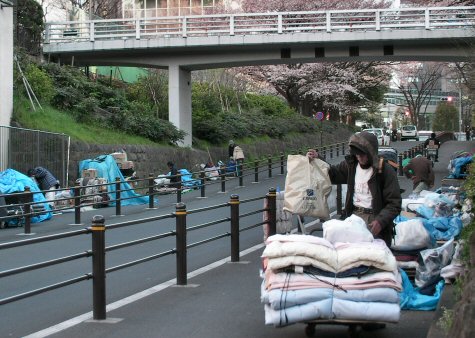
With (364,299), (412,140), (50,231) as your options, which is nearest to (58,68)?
(50,231)

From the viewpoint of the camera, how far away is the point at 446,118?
4018 inches

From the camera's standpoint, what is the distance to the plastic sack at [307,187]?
323 inches

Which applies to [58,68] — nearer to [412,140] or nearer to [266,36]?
[266,36]

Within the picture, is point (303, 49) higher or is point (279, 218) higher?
point (303, 49)

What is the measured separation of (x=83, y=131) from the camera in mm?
29734

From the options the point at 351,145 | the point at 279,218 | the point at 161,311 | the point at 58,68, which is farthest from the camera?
the point at 58,68

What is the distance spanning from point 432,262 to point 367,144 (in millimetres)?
1918

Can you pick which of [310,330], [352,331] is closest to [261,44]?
[310,330]

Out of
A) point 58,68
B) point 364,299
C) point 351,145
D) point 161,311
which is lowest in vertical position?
point 161,311

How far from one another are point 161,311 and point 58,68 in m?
27.7

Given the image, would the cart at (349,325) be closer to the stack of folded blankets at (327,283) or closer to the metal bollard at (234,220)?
the stack of folded blankets at (327,283)

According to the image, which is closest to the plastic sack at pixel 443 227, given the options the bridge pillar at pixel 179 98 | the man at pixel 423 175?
the man at pixel 423 175

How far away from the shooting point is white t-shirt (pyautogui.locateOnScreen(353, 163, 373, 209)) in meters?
7.61

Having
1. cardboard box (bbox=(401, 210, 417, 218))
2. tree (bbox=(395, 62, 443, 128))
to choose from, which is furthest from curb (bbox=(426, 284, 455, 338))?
tree (bbox=(395, 62, 443, 128))
